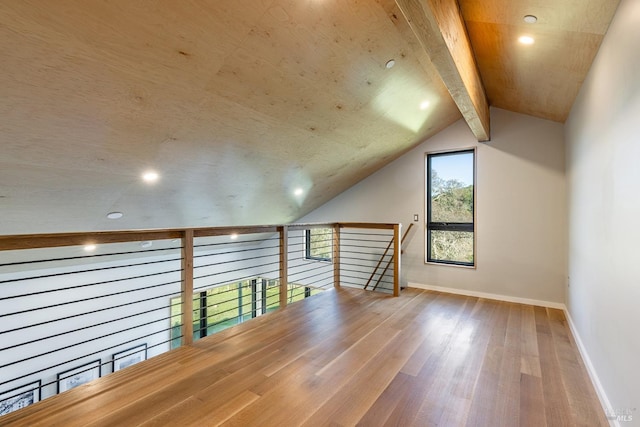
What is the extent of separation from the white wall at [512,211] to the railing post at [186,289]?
3526 mm

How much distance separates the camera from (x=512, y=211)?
4.26 meters

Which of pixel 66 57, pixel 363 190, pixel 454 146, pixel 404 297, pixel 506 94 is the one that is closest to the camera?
pixel 66 57

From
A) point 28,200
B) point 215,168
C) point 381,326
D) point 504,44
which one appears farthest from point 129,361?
point 504,44

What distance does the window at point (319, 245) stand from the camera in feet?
21.0

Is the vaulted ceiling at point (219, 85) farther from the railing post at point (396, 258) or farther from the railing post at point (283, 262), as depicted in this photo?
the railing post at point (396, 258)

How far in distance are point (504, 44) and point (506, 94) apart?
1.37 m

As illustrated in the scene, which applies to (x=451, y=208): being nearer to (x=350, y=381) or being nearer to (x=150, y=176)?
(x=350, y=381)

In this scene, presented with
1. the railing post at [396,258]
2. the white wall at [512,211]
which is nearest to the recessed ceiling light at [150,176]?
the railing post at [396,258]

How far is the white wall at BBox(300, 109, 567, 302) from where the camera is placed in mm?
3975

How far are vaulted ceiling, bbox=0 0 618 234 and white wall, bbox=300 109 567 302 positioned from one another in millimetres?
449

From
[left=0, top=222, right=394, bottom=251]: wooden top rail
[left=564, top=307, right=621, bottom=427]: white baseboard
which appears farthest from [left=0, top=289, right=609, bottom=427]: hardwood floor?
[left=0, top=222, right=394, bottom=251]: wooden top rail

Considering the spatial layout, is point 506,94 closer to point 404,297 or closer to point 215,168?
point 404,297

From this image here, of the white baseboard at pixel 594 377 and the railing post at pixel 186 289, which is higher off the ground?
the railing post at pixel 186 289

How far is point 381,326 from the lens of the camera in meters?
3.18
